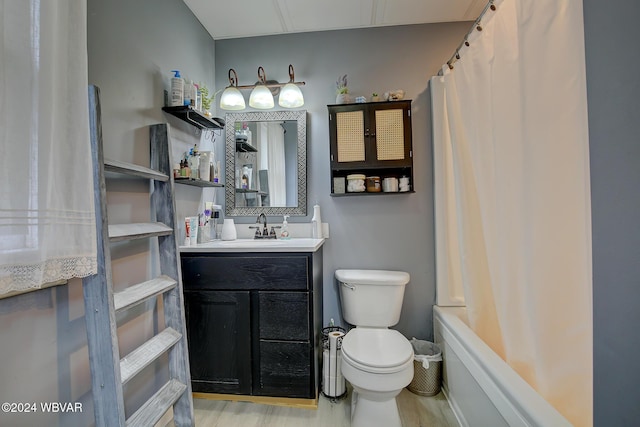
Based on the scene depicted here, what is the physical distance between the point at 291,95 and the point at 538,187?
5.25ft

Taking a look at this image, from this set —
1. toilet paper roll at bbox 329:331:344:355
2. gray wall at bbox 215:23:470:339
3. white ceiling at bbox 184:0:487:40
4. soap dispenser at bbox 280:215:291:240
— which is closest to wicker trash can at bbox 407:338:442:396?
gray wall at bbox 215:23:470:339

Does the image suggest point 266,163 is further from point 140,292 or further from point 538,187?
point 538,187

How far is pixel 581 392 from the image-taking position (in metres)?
0.80

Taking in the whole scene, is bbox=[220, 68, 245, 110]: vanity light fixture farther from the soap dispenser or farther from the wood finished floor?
the wood finished floor

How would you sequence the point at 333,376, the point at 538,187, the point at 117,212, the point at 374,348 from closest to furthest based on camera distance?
1. the point at 538,187
2. the point at 117,212
3. the point at 374,348
4. the point at 333,376

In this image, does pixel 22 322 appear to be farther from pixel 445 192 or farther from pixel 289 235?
pixel 445 192

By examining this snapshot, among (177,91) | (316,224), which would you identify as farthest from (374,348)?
(177,91)

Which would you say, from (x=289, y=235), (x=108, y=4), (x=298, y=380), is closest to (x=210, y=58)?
(x=108, y=4)

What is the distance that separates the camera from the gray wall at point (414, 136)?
1922mm

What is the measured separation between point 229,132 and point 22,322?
162 centimetres

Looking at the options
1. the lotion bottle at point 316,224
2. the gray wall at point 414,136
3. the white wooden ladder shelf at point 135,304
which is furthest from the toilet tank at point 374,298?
the white wooden ladder shelf at point 135,304

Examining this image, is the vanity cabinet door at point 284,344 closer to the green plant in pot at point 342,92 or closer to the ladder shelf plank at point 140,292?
the ladder shelf plank at point 140,292

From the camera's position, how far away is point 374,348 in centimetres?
142

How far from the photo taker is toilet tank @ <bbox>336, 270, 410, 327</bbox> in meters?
1.69
